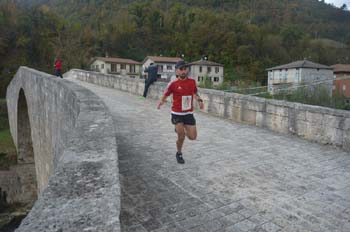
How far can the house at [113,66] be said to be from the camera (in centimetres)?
4588

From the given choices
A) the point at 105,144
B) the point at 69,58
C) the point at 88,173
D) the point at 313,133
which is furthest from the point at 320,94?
the point at 69,58

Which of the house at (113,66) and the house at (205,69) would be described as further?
the house at (205,69)

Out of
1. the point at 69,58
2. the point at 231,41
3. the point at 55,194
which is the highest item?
the point at 231,41

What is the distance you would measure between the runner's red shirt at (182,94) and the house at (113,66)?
42465mm

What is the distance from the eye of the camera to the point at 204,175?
3.62 m

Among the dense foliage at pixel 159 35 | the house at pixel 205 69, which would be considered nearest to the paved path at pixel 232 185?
the dense foliage at pixel 159 35

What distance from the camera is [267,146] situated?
5152 mm

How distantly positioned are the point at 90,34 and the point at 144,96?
1737 inches

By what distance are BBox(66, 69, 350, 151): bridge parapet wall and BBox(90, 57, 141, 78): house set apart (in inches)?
1537

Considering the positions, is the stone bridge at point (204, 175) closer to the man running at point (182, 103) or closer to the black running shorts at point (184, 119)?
the man running at point (182, 103)

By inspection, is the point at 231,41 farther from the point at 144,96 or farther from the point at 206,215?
the point at 206,215

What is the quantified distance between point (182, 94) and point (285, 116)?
313 cm

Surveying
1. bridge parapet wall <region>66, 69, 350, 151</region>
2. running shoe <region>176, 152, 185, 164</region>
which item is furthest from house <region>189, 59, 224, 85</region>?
running shoe <region>176, 152, 185, 164</region>

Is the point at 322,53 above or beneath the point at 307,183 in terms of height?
above
